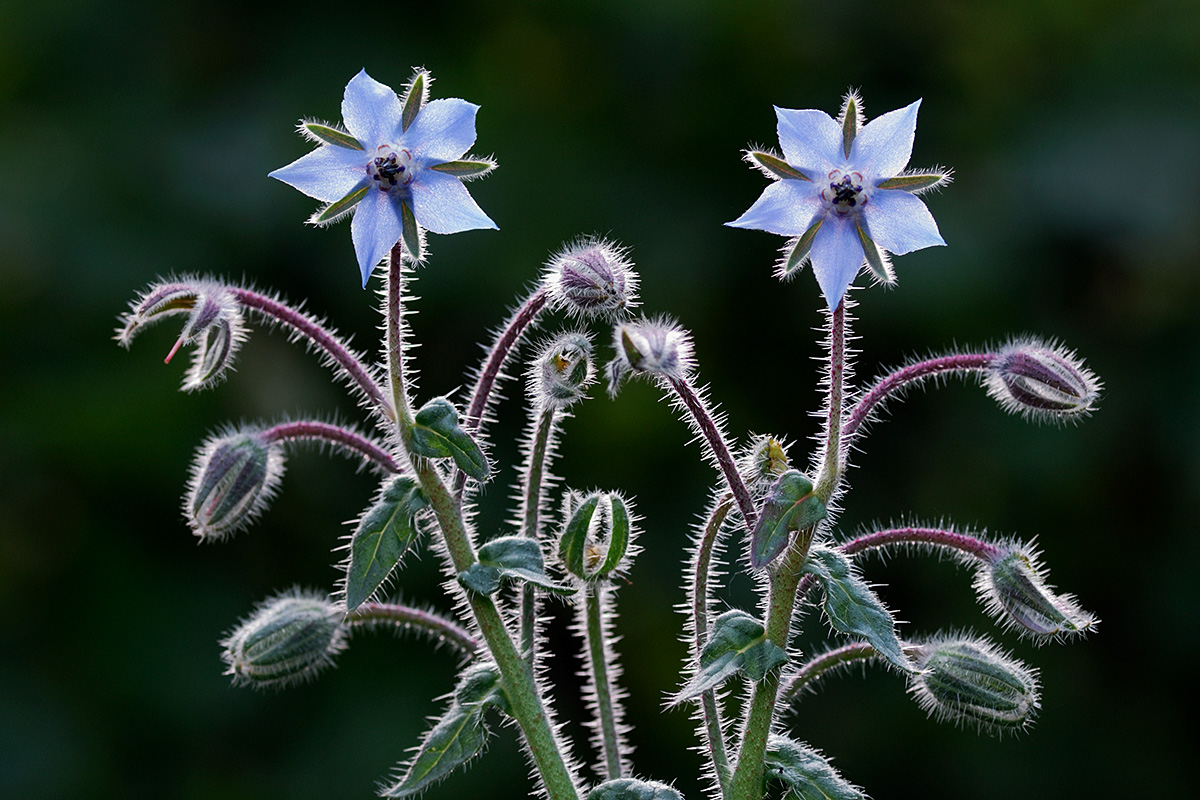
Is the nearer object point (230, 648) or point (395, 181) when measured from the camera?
point (395, 181)

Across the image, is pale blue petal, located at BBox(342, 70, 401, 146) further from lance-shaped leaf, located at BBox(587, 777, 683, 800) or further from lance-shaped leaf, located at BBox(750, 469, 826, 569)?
lance-shaped leaf, located at BBox(587, 777, 683, 800)

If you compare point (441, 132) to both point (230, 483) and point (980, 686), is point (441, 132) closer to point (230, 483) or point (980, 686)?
point (230, 483)

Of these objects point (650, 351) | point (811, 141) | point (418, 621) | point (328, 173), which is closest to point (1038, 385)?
point (811, 141)

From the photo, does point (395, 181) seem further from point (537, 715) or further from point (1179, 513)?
point (1179, 513)

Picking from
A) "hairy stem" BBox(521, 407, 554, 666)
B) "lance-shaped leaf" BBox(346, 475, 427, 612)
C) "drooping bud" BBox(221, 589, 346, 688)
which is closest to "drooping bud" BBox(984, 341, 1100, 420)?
"hairy stem" BBox(521, 407, 554, 666)

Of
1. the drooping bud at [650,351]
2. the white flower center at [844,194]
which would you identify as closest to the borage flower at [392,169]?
the drooping bud at [650,351]

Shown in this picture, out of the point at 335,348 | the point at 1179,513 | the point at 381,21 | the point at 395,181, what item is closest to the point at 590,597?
the point at 335,348

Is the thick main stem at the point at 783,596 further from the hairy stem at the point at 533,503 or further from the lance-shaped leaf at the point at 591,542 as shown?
the hairy stem at the point at 533,503
